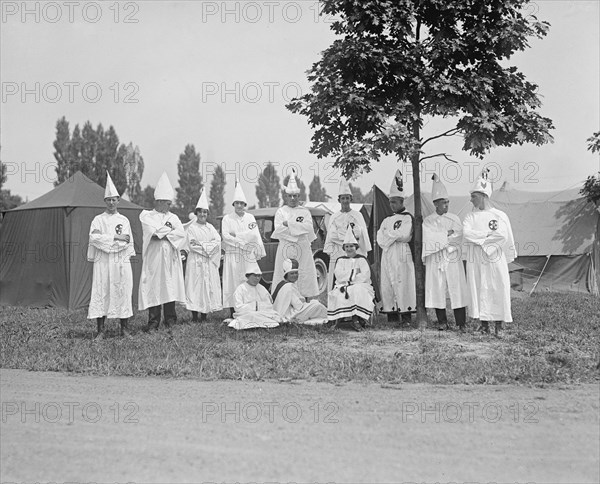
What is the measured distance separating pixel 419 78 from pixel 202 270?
5.17 metres

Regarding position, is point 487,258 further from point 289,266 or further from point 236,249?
point 236,249

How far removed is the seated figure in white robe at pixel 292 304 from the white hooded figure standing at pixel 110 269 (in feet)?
7.74

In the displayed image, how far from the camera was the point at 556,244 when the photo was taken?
58.8 ft

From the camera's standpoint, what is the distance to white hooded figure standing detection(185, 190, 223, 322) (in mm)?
11438

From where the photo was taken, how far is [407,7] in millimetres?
9266

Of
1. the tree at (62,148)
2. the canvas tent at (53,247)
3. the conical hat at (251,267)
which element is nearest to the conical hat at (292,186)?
the conical hat at (251,267)

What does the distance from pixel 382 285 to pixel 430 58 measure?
3.77 metres

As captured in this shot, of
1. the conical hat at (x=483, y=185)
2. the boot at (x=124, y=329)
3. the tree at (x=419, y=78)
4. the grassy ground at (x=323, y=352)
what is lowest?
the grassy ground at (x=323, y=352)

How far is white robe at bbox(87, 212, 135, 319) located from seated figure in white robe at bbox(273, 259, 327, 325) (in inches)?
92.9

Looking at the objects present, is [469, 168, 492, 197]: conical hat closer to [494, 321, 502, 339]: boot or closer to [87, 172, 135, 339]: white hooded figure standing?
[494, 321, 502, 339]: boot

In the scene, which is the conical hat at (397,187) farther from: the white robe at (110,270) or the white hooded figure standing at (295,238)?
the white robe at (110,270)

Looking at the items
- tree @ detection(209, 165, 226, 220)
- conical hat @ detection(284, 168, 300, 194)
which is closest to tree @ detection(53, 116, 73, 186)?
tree @ detection(209, 165, 226, 220)

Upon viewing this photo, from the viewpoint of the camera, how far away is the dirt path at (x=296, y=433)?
12.6 feet

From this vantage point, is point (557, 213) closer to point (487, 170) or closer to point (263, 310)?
point (487, 170)
